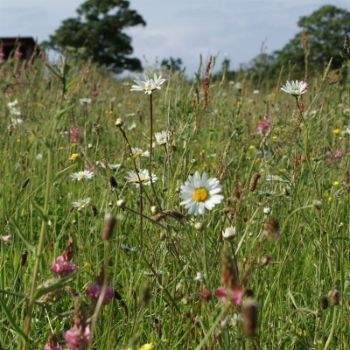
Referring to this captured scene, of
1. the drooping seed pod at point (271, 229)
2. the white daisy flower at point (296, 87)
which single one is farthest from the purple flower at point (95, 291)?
the white daisy flower at point (296, 87)

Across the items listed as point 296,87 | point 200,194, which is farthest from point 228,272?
point 296,87

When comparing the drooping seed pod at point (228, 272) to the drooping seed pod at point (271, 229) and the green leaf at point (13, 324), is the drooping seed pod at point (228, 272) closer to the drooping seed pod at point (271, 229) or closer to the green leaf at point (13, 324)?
the drooping seed pod at point (271, 229)

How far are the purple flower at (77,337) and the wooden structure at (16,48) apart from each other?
132 inches

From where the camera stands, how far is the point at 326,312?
4.34 feet

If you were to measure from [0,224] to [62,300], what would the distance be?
1.30 ft

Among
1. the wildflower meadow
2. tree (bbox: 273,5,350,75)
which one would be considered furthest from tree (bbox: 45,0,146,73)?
the wildflower meadow

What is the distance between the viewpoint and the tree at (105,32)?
32.7 meters

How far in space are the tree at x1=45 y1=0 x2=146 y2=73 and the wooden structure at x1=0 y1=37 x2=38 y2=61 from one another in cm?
930

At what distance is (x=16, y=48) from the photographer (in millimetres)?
4598

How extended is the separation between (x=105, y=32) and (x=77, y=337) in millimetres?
33859

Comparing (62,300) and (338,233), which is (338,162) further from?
(62,300)

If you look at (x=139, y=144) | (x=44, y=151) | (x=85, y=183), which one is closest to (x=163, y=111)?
(x=139, y=144)

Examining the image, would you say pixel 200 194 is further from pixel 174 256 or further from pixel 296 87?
pixel 296 87

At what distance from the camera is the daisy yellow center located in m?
1.16
